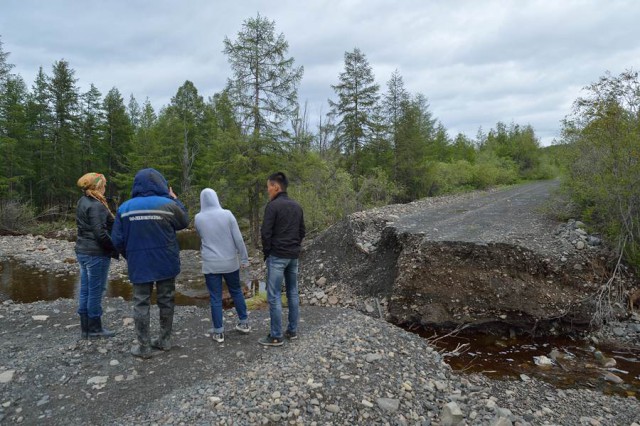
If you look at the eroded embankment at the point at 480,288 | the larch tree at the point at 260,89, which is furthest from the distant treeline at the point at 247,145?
the eroded embankment at the point at 480,288

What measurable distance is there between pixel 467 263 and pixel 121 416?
7.39m

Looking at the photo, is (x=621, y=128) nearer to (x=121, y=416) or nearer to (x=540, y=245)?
(x=540, y=245)

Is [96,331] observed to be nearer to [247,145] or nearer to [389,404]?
[389,404]

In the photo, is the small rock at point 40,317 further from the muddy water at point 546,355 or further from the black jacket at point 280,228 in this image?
the muddy water at point 546,355

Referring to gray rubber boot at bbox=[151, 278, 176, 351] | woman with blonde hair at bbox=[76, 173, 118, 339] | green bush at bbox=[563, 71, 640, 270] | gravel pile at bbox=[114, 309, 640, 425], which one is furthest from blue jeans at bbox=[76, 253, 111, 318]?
green bush at bbox=[563, 71, 640, 270]

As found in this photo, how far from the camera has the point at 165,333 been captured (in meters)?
5.22

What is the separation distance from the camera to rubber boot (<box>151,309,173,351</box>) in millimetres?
5152

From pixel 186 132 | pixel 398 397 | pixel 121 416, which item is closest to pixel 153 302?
pixel 121 416

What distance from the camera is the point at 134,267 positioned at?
481 cm

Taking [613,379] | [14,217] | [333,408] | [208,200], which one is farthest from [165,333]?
[14,217]

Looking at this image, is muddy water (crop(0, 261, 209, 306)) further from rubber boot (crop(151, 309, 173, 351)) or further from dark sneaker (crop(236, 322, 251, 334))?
rubber boot (crop(151, 309, 173, 351))

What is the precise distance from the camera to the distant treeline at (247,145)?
17.9 metres

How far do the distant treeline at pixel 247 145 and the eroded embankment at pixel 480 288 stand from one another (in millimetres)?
7926

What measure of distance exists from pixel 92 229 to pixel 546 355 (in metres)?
7.94
